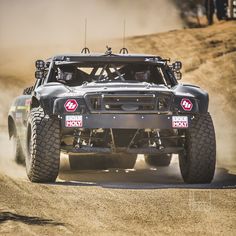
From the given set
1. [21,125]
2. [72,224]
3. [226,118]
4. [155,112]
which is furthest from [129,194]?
[226,118]

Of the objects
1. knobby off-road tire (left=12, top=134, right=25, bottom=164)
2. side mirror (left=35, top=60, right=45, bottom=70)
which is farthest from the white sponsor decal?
knobby off-road tire (left=12, top=134, right=25, bottom=164)

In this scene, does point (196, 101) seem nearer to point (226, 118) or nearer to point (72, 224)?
point (72, 224)

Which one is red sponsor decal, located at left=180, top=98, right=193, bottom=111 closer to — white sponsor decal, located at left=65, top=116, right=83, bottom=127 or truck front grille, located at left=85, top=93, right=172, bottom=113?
truck front grille, located at left=85, top=93, right=172, bottom=113

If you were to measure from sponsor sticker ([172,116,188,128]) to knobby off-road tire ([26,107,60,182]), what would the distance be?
1351mm

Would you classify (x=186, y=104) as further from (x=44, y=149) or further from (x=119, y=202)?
(x=119, y=202)

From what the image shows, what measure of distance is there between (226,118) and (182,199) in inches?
589

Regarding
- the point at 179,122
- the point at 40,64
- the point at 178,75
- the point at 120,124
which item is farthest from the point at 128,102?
the point at 40,64

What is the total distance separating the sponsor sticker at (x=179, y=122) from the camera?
1047 centimetres

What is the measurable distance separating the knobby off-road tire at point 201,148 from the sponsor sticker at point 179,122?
0.13 metres

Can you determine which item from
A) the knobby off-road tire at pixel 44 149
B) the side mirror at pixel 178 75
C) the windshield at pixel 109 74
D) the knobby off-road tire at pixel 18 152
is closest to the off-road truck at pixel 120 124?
the knobby off-road tire at pixel 44 149

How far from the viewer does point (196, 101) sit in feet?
34.9

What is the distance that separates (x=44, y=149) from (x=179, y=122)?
1.60m

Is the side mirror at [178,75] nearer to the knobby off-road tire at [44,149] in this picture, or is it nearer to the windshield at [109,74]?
the windshield at [109,74]

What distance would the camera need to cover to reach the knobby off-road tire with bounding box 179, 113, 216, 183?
10.6m
